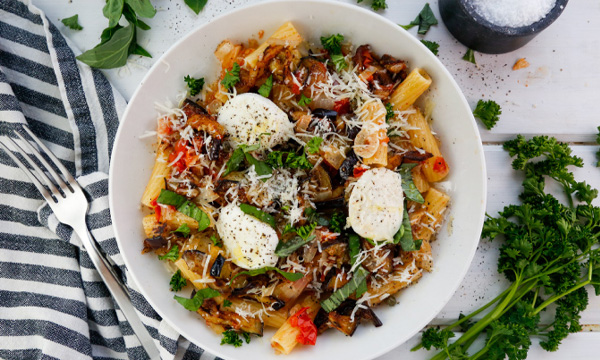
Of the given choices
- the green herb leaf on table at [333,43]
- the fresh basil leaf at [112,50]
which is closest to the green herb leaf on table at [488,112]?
the green herb leaf on table at [333,43]

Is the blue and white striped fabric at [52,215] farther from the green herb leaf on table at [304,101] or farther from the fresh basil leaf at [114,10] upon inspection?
the green herb leaf on table at [304,101]

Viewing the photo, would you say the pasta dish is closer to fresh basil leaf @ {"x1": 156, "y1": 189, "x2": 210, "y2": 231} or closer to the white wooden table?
fresh basil leaf @ {"x1": 156, "y1": 189, "x2": 210, "y2": 231}

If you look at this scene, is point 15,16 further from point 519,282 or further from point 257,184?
point 519,282

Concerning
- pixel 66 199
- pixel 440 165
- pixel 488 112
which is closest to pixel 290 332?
pixel 440 165

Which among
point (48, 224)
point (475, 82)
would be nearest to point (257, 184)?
point (48, 224)

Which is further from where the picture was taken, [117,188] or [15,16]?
[15,16]

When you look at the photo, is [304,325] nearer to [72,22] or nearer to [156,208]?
[156,208]

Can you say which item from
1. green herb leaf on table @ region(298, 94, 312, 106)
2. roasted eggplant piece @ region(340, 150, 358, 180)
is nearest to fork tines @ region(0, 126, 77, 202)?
green herb leaf on table @ region(298, 94, 312, 106)
